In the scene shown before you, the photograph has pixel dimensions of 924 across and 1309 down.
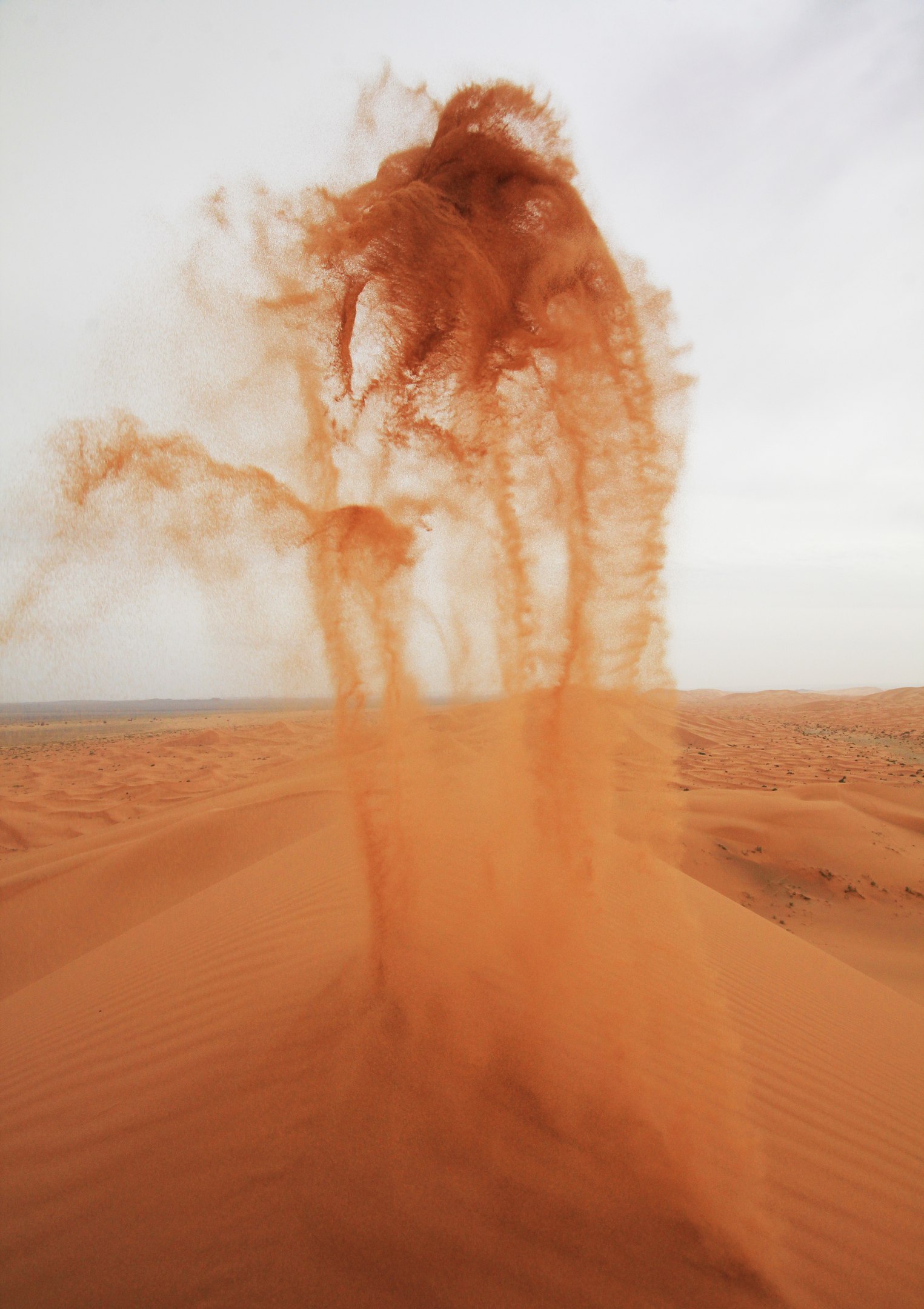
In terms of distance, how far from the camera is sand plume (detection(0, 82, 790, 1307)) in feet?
9.12

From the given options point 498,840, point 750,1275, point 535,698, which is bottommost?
point 750,1275

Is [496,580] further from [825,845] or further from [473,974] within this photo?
[825,845]

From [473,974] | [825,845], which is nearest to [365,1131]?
[473,974]

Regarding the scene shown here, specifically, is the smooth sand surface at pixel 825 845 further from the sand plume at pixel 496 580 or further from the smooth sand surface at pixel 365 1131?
the sand plume at pixel 496 580

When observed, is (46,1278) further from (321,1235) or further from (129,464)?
(129,464)

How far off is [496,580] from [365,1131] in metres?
2.82

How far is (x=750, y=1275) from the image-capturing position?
1.98m

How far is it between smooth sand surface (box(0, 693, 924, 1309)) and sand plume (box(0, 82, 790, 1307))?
0.22ft

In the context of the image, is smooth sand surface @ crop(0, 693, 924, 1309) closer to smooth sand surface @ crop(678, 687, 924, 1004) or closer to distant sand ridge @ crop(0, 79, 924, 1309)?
distant sand ridge @ crop(0, 79, 924, 1309)

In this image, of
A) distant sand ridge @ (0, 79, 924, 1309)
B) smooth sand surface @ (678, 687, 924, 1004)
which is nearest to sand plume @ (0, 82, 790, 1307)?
distant sand ridge @ (0, 79, 924, 1309)

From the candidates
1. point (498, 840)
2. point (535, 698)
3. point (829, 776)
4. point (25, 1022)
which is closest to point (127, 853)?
point (25, 1022)

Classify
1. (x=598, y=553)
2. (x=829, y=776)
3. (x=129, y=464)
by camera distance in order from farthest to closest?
(x=829, y=776) < (x=598, y=553) < (x=129, y=464)

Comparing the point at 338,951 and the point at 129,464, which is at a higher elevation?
the point at 129,464

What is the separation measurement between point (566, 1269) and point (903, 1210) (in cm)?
169
